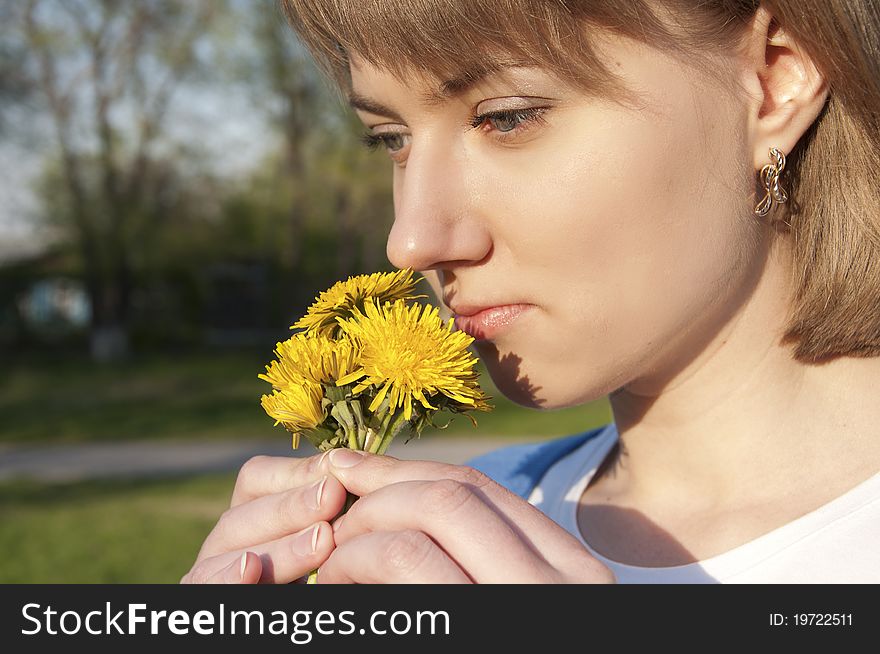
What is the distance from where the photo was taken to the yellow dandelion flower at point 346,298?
1590 millimetres

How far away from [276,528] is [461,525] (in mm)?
369

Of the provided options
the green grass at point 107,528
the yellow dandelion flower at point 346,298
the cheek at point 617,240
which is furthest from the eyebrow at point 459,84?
the green grass at point 107,528

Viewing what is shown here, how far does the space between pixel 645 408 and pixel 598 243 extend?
0.61 metres

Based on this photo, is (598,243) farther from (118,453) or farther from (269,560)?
(118,453)

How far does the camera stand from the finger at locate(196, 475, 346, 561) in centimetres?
146

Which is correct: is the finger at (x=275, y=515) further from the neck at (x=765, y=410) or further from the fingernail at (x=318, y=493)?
the neck at (x=765, y=410)

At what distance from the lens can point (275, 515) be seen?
153 cm

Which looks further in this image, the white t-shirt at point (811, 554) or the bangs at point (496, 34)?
the white t-shirt at point (811, 554)

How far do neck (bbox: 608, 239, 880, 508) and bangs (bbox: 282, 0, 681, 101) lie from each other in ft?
2.10

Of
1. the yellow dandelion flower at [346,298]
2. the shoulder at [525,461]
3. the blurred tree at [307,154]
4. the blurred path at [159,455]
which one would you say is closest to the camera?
the yellow dandelion flower at [346,298]

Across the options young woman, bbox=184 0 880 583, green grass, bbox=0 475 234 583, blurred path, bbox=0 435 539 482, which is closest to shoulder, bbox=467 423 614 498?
young woman, bbox=184 0 880 583

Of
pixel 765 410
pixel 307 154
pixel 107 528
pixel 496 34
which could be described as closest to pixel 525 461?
pixel 765 410

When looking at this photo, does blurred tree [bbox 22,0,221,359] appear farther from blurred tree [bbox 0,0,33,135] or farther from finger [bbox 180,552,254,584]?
finger [bbox 180,552,254,584]

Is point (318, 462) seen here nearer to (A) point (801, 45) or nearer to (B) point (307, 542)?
(B) point (307, 542)
